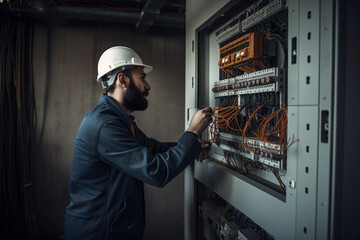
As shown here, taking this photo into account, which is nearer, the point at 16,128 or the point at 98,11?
the point at 98,11

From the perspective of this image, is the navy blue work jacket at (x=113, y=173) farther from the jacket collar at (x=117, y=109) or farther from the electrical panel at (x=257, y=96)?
the electrical panel at (x=257, y=96)

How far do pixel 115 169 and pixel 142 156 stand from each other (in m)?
0.22

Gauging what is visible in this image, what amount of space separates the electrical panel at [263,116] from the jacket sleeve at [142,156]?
8.5 inches

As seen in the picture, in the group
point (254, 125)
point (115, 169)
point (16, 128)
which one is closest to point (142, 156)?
point (115, 169)

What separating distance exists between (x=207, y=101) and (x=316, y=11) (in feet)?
2.54

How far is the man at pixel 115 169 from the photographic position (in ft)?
3.14

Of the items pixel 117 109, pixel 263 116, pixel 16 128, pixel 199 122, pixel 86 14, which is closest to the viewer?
pixel 263 116

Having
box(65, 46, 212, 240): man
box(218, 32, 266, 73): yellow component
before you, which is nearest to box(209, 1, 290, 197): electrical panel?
box(218, 32, 266, 73): yellow component

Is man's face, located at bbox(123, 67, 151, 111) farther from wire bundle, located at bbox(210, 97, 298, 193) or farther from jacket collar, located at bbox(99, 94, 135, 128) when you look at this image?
wire bundle, located at bbox(210, 97, 298, 193)

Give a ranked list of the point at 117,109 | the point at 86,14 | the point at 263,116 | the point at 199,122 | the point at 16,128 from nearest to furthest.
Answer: the point at 263,116
the point at 199,122
the point at 117,109
the point at 86,14
the point at 16,128

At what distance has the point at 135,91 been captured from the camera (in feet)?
4.14

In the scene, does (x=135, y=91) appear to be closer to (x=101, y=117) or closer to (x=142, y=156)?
(x=101, y=117)

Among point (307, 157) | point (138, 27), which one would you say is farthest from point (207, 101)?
point (138, 27)

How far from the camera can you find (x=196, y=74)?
1.29m
